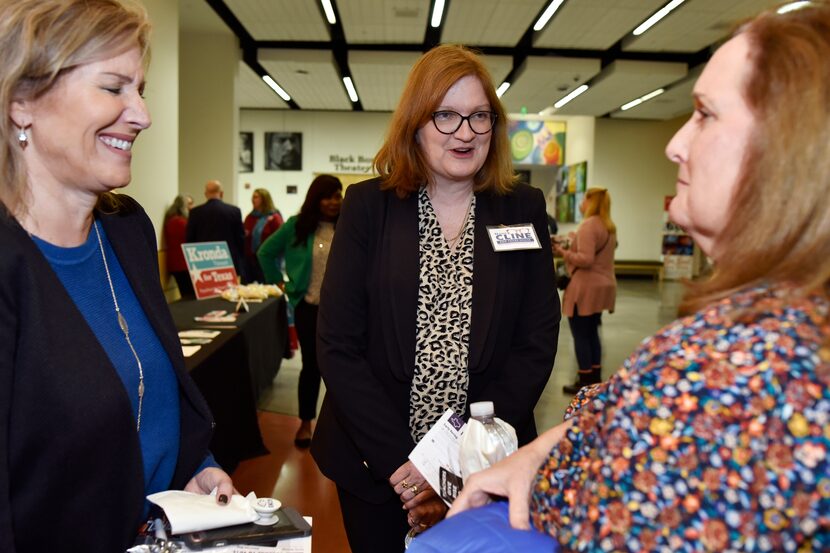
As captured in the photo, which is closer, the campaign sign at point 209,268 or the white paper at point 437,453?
the white paper at point 437,453

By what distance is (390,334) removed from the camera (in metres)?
1.59

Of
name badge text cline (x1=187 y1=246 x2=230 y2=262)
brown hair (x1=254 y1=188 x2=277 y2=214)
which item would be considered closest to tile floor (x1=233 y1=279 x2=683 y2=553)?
name badge text cline (x1=187 y1=246 x2=230 y2=262)

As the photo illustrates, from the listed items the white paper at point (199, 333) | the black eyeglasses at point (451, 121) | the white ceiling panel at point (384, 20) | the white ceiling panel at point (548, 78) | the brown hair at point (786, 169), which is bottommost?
the white paper at point (199, 333)

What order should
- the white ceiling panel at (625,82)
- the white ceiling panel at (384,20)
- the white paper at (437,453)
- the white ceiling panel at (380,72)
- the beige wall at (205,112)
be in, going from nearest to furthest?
the white paper at (437,453) < the white ceiling panel at (384,20) < the beige wall at (205,112) < the white ceiling panel at (380,72) < the white ceiling panel at (625,82)

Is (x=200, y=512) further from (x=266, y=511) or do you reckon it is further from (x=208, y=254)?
(x=208, y=254)

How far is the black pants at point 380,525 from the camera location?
1623mm

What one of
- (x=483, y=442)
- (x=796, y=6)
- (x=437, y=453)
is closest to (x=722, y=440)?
(x=796, y=6)

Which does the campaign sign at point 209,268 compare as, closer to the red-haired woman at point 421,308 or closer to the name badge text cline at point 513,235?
the red-haired woman at point 421,308

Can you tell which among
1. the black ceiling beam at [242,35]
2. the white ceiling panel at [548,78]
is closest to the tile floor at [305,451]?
the white ceiling panel at [548,78]

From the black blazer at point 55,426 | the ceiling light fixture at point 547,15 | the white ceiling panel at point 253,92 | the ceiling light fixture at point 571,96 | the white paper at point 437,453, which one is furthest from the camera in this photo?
the white ceiling panel at point 253,92

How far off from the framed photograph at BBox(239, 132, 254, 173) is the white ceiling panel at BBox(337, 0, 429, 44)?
27.2 ft

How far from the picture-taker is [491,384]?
5.39 feet

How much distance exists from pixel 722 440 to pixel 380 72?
11.7 meters

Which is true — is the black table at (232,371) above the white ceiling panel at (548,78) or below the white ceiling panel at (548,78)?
below
